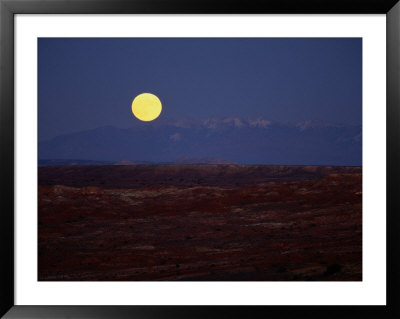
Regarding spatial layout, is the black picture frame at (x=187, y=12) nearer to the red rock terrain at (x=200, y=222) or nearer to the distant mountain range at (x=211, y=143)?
the red rock terrain at (x=200, y=222)

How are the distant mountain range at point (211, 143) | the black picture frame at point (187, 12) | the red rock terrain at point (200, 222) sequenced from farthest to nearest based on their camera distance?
the distant mountain range at point (211, 143), the red rock terrain at point (200, 222), the black picture frame at point (187, 12)

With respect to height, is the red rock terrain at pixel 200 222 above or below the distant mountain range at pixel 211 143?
below

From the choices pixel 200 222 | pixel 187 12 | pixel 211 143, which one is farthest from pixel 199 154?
pixel 187 12

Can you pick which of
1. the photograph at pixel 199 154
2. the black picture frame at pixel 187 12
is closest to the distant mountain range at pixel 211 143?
the photograph at pixel 199 154

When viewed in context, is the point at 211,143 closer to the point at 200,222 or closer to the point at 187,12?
the point at 200,222

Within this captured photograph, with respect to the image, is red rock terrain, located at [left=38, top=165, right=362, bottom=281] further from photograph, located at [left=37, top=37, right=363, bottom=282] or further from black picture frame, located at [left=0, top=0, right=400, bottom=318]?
black picture frame, located at [left=0, top=0, right=400, bottom=318]

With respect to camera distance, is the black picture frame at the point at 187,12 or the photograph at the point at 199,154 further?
the photograph at the point at 199,154

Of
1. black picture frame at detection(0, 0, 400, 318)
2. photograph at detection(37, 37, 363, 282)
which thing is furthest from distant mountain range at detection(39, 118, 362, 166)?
black picture frame at detection(0, 0, 400, 318)

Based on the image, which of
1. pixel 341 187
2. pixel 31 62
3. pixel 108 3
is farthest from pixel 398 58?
pixel 31 62
